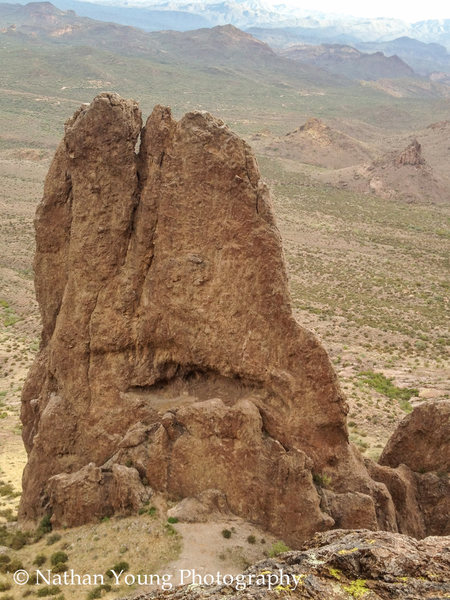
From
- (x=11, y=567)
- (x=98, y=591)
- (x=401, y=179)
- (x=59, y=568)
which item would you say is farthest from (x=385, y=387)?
(x=401, y=179)

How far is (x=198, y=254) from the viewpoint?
17.5 m

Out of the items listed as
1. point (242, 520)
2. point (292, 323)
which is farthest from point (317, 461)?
point (292, 323)

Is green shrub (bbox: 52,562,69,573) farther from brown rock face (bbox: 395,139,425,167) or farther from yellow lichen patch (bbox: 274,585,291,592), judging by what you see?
brown rock face (bbox: 395,139,425,167)

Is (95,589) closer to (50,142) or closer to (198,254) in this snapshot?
(198,254)

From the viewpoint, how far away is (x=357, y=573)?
9.26m

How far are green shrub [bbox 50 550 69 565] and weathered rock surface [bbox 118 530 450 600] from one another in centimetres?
645

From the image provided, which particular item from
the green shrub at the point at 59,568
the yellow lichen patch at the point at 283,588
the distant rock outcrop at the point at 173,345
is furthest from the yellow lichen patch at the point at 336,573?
the green shrub at the point at 59,568

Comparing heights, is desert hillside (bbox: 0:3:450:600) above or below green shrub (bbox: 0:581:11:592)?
above

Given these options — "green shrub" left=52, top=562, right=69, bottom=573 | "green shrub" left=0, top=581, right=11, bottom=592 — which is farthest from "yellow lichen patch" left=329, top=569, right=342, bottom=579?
"green shrub" left=0, top=581, right=11, bottom=592

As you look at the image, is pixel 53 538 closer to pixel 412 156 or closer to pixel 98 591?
pixel 98 591

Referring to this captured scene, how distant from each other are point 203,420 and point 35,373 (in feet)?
20.4

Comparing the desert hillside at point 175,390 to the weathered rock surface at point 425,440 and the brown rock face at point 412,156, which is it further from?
the brown rock face at point 412,156

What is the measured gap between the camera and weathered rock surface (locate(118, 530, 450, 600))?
8.77 meters

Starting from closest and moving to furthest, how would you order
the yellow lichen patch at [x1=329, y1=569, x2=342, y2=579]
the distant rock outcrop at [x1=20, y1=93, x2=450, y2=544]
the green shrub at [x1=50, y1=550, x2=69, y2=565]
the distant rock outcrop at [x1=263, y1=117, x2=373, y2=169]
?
1. the yellow lichen patch at [x1=329, y1=569, x2=342, y2=579]
2. the green shrub at [x1=50, y1=550, x2=69, y2=565]
3. the distant rock outcrop at [x1=20, y1=93, x2=450, y2=544]
4. the distant rock outcrop at [x1=263, y1=117, x2=373, y2=169]
